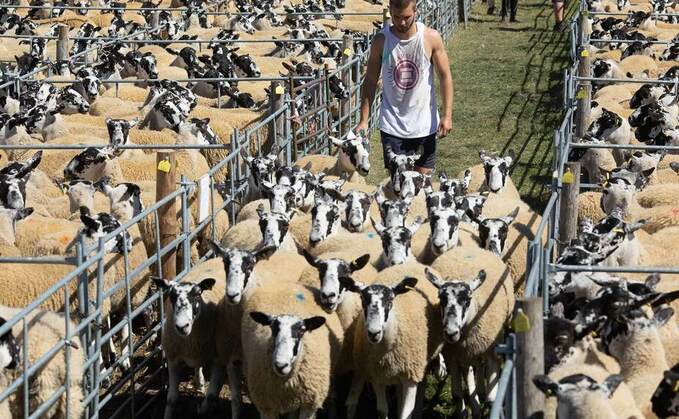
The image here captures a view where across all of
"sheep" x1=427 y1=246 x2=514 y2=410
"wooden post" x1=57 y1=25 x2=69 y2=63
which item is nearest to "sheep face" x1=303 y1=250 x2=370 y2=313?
"sheep" x1=427 y1=246 x2=514 y2=410

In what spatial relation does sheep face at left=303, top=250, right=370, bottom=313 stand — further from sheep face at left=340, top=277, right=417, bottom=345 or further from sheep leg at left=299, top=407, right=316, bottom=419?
sheep leg at left=299, top=407, right=316, bottom=419

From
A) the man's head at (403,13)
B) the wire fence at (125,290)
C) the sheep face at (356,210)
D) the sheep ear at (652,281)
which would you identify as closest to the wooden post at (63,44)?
the wire fence at (125,290)

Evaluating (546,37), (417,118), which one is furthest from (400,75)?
(546,37)

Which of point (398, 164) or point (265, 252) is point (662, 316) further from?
point (398, 164)

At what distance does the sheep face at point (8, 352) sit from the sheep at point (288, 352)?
128 cm

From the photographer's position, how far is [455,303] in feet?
20.8

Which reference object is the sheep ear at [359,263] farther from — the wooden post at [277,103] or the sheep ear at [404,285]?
the wooden post at [277,103]

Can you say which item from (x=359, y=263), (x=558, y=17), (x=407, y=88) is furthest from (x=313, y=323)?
(x=558, y=17)

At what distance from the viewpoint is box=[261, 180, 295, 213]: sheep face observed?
8.34m

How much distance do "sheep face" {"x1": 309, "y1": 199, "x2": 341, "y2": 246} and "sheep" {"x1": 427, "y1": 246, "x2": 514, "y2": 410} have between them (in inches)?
39.1

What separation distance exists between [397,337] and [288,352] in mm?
804

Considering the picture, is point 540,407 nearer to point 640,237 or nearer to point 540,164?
point 640,237

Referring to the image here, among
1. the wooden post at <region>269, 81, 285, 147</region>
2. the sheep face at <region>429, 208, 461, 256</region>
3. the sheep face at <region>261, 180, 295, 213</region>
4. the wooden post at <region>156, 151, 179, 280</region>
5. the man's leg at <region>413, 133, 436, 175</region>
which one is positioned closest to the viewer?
the sheep face at <region>429, 208, 461, 256</region>

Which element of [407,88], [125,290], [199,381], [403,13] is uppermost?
[403,13]
